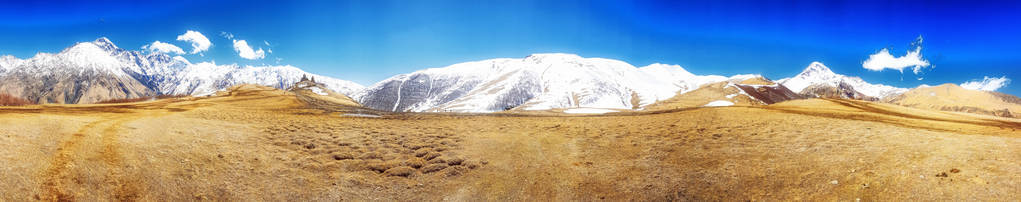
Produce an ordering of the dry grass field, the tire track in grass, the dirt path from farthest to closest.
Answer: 1. the dry grass field
2. the dirt path
3. the tire track in grass

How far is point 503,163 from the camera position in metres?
13.6

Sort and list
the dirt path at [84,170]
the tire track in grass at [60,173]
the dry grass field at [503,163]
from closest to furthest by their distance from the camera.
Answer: the tire track in grass at [60,173] → the dirt path at [84,170] → the dry grass field at [503,163]

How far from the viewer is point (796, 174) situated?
1072 cm

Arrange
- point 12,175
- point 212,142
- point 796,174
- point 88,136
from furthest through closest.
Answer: point 212,142 < point 88,136 < point 796,174 < point 12,175

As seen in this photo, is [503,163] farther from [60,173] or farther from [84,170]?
[60,173]

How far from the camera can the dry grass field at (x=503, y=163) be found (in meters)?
8.95

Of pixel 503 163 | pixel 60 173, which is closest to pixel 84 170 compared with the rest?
pixel 60 173

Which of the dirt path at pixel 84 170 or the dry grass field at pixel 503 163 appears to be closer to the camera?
the dirt path at pixel 84 170

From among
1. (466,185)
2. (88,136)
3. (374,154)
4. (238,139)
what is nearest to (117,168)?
(88,136)

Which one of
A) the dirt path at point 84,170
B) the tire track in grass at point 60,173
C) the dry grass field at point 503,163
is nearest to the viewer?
the tire track in grass at point 60,173

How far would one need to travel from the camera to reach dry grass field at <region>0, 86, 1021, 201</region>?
29.3ft

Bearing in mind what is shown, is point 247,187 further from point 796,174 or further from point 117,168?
point 796,174

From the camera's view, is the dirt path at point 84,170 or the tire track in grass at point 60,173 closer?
the tire track in grass at point 60,173

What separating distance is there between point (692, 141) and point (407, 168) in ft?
41.4
